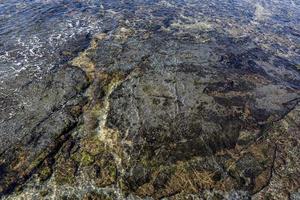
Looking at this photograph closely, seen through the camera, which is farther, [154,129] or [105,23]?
[105,23]

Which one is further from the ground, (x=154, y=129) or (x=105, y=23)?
(x=105, y=23)

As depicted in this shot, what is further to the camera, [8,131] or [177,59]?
[177,59]

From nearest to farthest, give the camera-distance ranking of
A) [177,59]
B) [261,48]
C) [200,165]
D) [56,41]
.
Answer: [200,165]
[177,59]
[56,41]
[261,48]

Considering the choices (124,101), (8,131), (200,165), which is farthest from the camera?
(124,101)

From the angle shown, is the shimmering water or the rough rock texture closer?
the rough rock texture

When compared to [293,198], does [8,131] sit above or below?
above

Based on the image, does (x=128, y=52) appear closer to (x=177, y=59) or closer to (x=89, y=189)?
(x=177, y=59)

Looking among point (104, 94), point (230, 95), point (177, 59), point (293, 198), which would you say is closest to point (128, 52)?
point (177, 59)

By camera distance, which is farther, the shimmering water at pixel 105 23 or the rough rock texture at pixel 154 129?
the shimmering water at pixel 105 23
